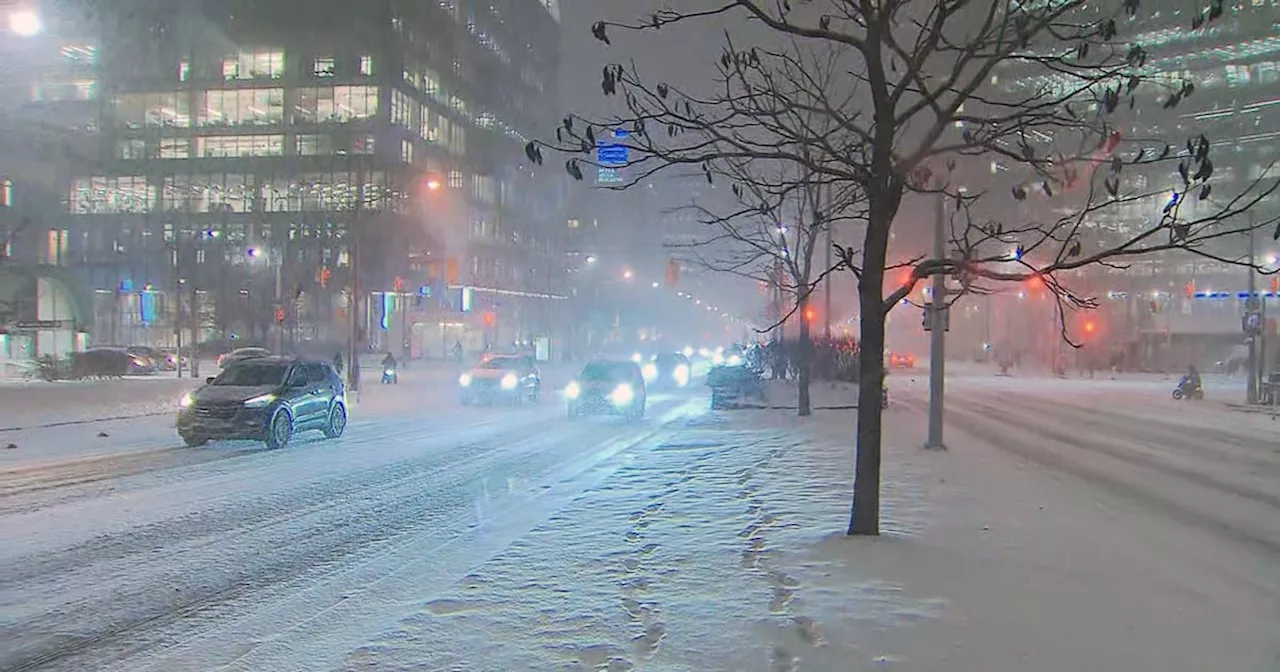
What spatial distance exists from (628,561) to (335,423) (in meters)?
13.4

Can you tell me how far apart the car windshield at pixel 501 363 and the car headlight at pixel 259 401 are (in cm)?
1337

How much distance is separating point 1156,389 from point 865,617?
4541 cm

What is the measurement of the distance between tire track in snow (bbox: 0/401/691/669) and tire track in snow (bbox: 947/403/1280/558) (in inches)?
333

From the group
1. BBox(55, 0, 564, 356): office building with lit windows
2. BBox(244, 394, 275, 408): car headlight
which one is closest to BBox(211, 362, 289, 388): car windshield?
BBox(244, 394, 275, 408): car headlight

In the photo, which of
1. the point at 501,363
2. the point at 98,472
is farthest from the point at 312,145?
the point at 98,472

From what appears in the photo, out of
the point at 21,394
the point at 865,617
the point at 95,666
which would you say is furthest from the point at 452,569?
the point at 21,394

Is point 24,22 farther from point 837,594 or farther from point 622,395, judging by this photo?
point 837,594

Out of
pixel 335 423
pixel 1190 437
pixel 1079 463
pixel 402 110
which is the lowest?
pixel 1190 437

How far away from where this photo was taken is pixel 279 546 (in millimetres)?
8977

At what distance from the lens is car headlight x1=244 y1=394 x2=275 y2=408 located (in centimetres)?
1692

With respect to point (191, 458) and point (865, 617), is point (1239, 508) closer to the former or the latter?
point (865, 617)

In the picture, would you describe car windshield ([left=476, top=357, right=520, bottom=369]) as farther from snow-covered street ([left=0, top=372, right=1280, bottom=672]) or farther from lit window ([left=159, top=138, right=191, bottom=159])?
lit window ([left=159, top=138, right=191, bottom=159])

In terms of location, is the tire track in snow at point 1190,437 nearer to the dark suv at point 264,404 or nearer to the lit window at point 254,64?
the dark suv at point 264,404

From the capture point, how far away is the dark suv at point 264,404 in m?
16.9
